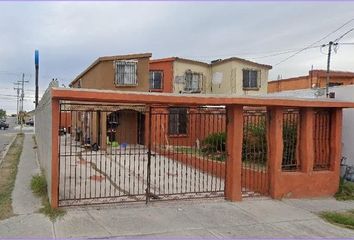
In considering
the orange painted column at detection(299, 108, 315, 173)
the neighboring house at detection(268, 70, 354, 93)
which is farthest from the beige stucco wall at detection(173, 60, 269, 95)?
the orange painted column at detection(299, 108, 315, 173)

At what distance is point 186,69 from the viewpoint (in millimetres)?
24719

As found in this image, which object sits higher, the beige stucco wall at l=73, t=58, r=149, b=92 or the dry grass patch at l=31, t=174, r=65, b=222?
the beige stucco wall at l=73, t=58, r=149, b=92

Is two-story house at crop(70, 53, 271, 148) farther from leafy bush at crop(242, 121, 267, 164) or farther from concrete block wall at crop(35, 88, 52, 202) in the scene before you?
concrete block wall at crop(35, 88, 52, 202)

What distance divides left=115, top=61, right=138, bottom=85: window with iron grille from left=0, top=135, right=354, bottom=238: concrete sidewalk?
13364mm

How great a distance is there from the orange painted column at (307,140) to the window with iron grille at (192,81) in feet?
51.4

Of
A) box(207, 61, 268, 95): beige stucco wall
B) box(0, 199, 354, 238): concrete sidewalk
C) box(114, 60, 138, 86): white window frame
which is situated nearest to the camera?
box(0, 199, 354, 238): concrete sidewalk

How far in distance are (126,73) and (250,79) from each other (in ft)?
33.3

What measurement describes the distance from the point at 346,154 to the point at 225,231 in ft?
21.2

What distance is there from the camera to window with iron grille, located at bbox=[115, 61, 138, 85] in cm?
2131

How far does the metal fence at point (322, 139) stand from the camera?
9.87m

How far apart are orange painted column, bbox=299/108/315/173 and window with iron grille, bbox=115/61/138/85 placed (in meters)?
13.5

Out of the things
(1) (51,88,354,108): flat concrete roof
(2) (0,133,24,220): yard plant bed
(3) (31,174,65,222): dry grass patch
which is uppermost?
(1) (51,88,354,108): flat concrete roof

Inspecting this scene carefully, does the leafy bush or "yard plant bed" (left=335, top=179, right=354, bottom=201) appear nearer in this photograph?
"yard plant bed" (left=335, top=179, right=354, bottom=201)

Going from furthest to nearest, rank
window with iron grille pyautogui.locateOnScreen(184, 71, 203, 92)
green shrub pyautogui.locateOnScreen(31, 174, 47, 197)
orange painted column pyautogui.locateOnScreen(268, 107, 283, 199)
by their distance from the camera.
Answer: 1. window with iron grille pyautogui.locateOnScreen(184, 71, 203, 92)
2. orange painted column pyautogui.locateOnScreen(268, 107, 283, 199)
3. green shrub pyautogui.locateOnScreen(31, 174, 47, 197)
